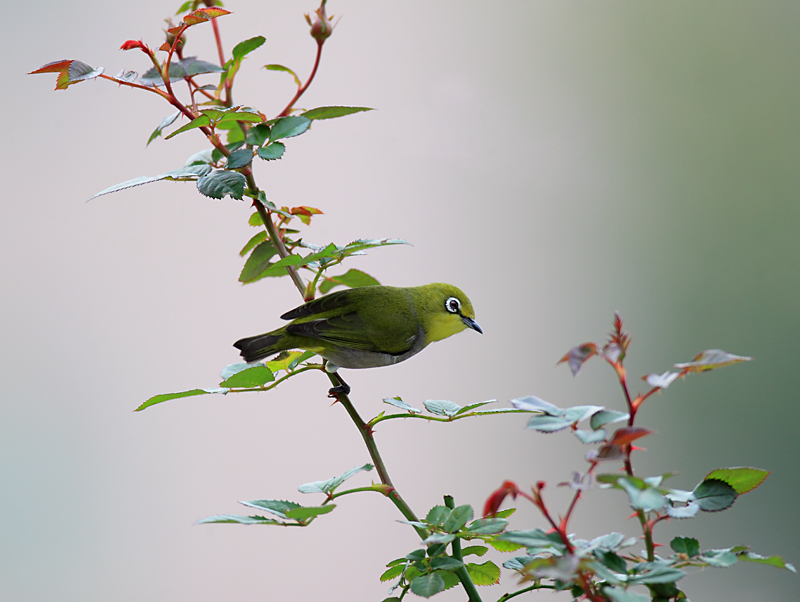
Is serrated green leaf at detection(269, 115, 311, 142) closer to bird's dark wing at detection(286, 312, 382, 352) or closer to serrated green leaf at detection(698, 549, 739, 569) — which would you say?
bird's dark wing at detection(286, 312, 382, 352)

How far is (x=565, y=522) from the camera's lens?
0.36m

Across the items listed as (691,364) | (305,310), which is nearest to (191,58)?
(305,310)

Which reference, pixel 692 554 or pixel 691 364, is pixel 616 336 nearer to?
pixel 691 364

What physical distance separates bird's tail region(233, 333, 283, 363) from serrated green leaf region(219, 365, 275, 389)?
19cm

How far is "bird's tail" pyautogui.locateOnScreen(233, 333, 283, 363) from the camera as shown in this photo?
0.74 m

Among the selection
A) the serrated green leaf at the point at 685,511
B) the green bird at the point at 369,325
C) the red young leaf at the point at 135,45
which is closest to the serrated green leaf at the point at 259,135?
the red young leaf at the point at 135,45

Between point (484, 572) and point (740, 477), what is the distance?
245mm

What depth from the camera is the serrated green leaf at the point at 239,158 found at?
0.56 meters

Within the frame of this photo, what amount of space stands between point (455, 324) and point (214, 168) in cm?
41

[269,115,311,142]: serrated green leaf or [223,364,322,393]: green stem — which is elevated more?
[269,115,311,142]: serrated green leaf

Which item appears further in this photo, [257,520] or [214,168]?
[214,168]

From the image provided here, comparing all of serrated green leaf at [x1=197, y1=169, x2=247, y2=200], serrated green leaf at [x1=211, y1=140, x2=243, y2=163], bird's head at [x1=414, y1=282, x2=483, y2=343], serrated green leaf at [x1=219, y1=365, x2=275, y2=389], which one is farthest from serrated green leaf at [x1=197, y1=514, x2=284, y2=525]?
bird's head at [x1=414, y1=282, x2=483, y2=343]

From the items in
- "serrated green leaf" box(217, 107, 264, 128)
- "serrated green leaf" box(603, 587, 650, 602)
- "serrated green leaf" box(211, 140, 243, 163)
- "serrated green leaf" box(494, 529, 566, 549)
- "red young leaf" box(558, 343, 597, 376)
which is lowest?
"serrated green leaf" box(603, 587, 650, 602)

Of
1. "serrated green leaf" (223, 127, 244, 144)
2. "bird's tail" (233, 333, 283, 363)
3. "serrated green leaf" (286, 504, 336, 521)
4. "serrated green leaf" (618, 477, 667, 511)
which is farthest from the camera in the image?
"bird's tail" (233, 333, 283, 363)
